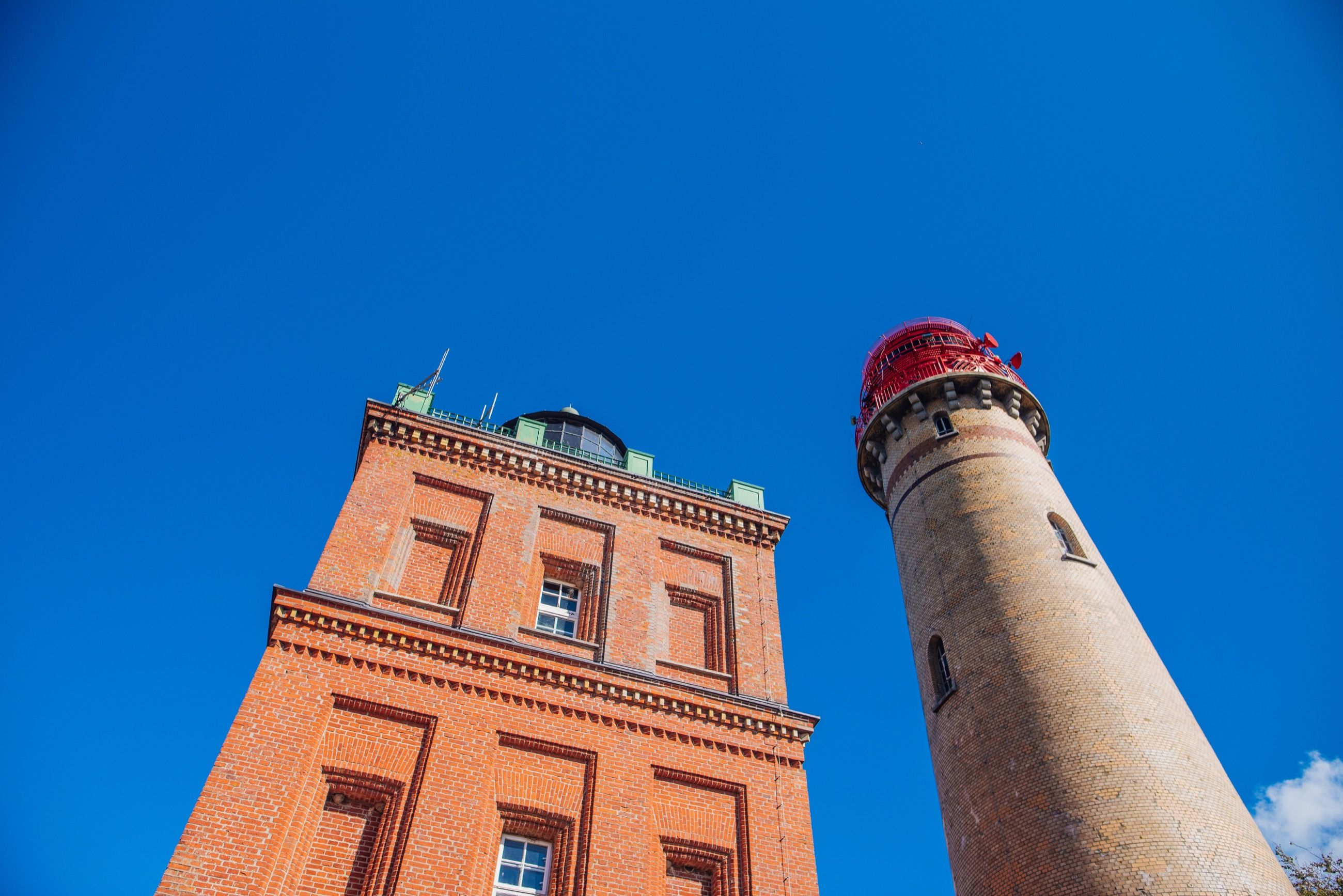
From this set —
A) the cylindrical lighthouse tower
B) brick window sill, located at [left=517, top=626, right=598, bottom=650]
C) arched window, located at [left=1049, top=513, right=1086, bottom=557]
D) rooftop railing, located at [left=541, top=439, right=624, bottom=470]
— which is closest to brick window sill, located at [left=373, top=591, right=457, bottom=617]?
brick window sill, located at [left=517, top=626, right=598, bottom=650]

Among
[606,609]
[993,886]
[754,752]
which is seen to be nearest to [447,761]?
[606,609]

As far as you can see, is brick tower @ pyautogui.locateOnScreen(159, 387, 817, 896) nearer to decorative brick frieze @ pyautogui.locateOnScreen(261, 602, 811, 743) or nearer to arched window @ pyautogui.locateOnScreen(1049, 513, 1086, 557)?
decorative brick frieze @ pyautogui.locateOnScreen(261, 602, 811, 743)

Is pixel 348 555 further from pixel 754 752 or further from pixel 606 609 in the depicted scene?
pixel 754 752

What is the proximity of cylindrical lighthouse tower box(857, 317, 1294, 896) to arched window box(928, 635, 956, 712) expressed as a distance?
0.04 metres

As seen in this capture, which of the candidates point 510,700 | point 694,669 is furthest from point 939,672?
point 510,700

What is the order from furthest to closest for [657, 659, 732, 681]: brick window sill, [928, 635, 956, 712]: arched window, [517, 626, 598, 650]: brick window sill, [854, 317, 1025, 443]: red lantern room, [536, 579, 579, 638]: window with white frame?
[854, 317, 1025, 443]: red lantern room < [928, 635, 956, 712]: arched window < [536, 579, 579, 638]: window with white frame < [657, 659, 732, 681]: brick window sill < [517, 626, 598, 650]: brick window sill

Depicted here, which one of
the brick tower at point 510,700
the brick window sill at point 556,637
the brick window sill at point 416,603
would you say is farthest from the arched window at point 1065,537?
the brick window sill at point 416,603

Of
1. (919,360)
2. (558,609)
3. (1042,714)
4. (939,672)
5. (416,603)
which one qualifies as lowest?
(1042,714)

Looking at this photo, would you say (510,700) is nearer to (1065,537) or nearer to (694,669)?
(694,669)

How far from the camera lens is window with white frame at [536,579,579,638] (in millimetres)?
15977

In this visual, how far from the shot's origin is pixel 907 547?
2180 centimetres

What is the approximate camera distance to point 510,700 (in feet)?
45.2

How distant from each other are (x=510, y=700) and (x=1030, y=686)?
33.0ft

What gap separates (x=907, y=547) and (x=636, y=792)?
11.3 metres
